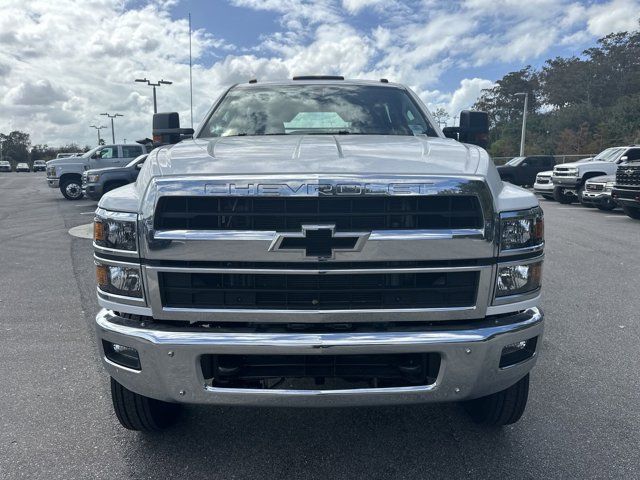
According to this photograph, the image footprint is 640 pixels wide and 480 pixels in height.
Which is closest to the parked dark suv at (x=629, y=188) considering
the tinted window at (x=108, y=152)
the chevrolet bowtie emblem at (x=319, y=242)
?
the chevrolet bowtie emblem at (x=319, y=242)

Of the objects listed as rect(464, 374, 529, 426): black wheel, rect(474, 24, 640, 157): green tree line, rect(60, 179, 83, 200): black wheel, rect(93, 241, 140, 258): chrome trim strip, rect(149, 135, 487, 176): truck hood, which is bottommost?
rect(60, 179, 83, 200): black wheel

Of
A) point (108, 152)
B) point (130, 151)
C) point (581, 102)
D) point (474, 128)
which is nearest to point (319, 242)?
point (474, 128)

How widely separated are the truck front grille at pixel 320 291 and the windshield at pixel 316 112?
5.24ft

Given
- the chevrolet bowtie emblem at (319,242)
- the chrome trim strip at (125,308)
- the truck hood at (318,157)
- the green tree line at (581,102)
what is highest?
the green tree line at (581,102)

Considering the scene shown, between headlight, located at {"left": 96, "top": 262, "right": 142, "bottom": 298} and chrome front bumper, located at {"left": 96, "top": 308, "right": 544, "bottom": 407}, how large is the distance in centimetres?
17

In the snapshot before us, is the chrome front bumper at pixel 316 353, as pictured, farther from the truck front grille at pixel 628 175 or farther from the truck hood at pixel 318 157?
the truck front grille at pixel 628 175

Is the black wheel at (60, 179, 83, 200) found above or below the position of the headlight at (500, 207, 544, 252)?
below

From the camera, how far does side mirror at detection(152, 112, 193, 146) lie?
13.2 feet

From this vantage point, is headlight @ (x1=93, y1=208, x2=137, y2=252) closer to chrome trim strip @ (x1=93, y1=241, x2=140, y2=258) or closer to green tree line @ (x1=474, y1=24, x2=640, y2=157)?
chrome trim strip @ (x1=93, y1=241, x2=140, y2=258)

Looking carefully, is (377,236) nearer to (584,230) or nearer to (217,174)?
(217,174)

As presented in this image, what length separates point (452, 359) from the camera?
88.0 inches

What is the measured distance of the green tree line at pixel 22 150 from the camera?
332ft

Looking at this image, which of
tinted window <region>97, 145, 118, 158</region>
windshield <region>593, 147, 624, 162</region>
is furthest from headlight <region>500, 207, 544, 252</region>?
tinted window <region>97, 145, 118, 158</region>

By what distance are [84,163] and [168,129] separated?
17154mm
